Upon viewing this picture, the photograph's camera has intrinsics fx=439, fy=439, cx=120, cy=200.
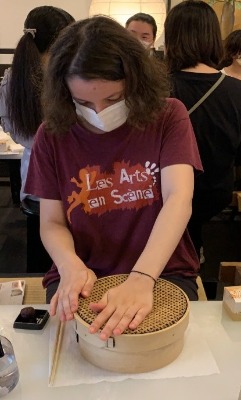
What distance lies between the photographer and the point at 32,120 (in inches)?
71.0

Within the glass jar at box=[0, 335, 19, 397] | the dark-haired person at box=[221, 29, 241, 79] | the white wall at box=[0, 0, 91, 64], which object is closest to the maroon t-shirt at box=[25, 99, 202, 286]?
the glass jar at box=[0, 335, 19, 397]

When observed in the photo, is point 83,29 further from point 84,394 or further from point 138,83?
point 84,394

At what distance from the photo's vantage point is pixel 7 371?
743mm

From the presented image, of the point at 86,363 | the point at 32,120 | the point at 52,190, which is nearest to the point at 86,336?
the point at 86,363

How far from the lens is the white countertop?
73cm

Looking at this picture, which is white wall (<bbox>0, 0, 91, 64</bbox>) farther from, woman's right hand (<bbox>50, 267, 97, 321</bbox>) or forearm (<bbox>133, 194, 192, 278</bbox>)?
woman's right hand (<bbox>50, 267, 97, 321</bbox>)

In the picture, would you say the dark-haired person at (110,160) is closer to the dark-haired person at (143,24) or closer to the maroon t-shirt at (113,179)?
the maroon t-shirt at (113,179)

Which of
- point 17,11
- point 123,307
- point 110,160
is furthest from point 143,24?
point 123,307

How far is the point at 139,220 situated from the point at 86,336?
41cm

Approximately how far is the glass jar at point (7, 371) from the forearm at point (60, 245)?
0.84 feet

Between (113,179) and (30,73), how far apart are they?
2.80ft

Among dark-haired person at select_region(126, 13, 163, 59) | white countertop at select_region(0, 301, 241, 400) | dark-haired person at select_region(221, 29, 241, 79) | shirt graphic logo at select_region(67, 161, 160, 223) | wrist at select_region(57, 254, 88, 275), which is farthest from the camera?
dark-haired person at select_region(126, 13, 163, 59)

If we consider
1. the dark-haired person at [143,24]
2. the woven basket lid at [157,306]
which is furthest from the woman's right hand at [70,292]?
the dark-haired person at [143,24]

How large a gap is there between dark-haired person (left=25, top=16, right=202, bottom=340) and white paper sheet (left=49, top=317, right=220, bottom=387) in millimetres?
185
